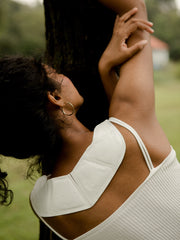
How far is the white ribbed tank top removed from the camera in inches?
62.8

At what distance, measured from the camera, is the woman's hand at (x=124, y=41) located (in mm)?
1723

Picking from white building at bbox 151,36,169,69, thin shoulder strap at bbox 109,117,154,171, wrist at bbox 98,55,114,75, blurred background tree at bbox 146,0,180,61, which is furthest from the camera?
blurred background tree at bbox 146,0,180,61

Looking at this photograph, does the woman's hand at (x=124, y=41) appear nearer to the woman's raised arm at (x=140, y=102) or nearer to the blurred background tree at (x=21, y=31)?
the woman's raised arm at (x=140, y=102)

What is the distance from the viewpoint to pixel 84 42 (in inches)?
93.6

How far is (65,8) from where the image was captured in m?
2.35

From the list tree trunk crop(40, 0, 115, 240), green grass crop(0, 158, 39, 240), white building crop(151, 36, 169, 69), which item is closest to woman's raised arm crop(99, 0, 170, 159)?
tree trunk crop(40, 0, 115, 240)

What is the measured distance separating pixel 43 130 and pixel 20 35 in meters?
36.4

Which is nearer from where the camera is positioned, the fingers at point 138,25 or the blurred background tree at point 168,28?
the fingers at point 138,25

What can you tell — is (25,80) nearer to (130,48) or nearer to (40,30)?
(130,48)

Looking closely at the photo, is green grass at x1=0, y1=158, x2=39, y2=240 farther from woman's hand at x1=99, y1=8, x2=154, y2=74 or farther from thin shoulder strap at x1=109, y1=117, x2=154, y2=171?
thin shoulder strap at x1=109, y1=117, x2=154, y2=171

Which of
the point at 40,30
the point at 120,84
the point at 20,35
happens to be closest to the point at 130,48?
the point at 120,84

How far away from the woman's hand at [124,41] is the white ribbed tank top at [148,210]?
371 mm

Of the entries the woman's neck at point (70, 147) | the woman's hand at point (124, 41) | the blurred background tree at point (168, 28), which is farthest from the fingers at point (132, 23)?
the blurred background tree at point (168, 28)

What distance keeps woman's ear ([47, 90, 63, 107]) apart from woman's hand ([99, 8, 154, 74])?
367 mm
